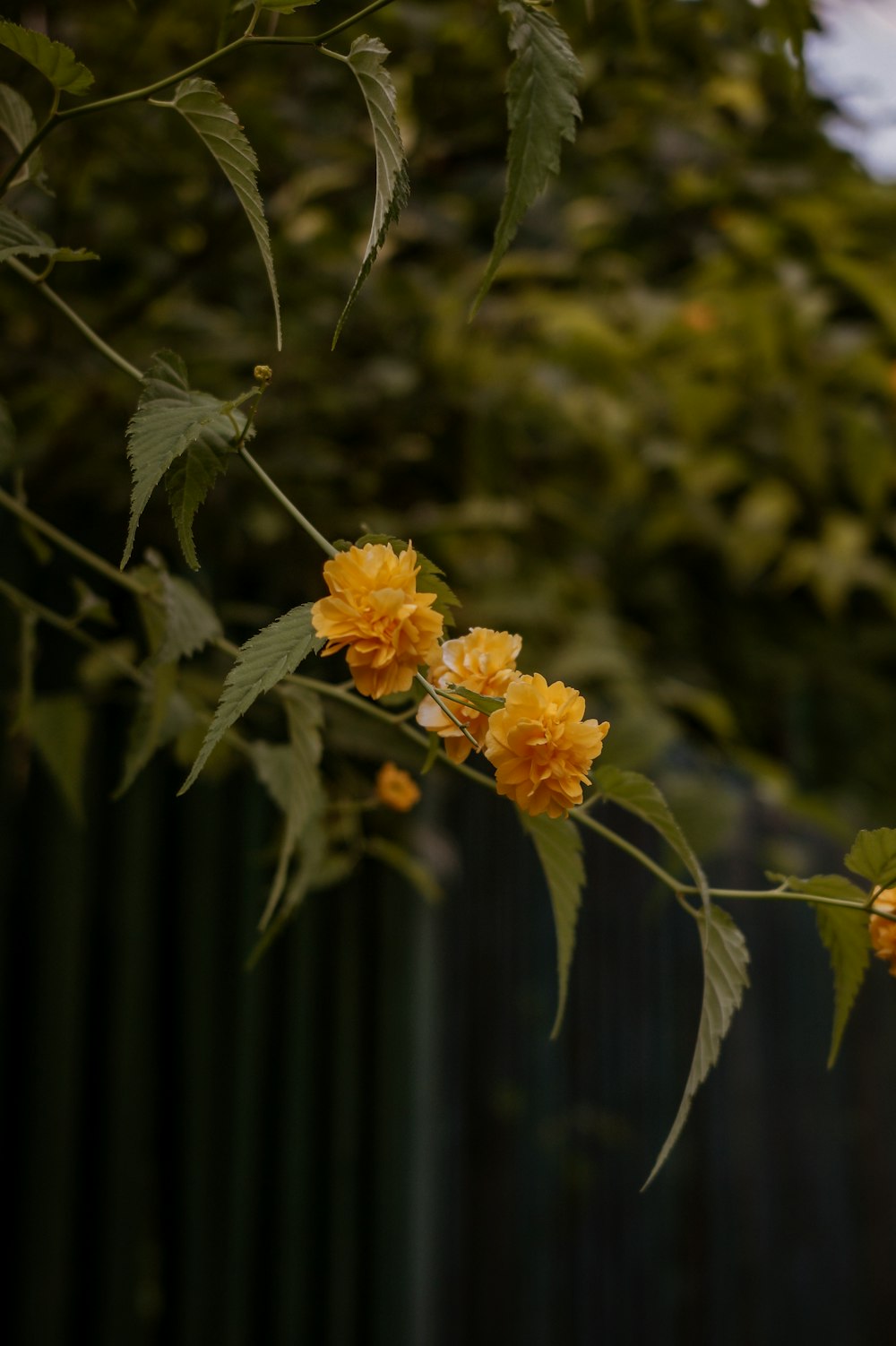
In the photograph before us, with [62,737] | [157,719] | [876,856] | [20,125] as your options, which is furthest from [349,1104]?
[20,125]

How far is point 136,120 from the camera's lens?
1186 mm

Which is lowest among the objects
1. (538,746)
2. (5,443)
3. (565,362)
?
(538,746)

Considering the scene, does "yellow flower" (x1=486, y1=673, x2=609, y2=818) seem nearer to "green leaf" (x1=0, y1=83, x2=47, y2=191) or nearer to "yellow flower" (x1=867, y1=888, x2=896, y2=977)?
"yellow flower" (x1=867, y1=888, x2=896, y2=977)

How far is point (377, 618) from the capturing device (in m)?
0.48

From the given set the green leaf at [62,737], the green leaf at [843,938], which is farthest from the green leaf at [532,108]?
the green leaf at [62,737]

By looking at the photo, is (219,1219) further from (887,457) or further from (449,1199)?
(887,457)

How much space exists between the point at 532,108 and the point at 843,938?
417 millimetres

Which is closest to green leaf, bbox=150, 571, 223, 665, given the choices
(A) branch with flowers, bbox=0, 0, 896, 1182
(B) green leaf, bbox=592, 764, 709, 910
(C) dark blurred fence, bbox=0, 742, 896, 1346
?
(A) branch with flowers, bbox=0, 0, 896, 1182

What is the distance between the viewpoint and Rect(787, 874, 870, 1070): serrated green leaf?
58 centimetres

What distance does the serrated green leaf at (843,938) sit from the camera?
58 centimetres

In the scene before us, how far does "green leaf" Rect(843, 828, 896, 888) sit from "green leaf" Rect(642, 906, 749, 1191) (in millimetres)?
66

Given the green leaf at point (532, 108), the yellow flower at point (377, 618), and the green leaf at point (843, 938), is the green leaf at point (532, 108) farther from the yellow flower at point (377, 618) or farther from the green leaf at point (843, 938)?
the green leaf at point (843, 938)

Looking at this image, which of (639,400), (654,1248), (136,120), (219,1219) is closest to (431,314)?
(136,120)

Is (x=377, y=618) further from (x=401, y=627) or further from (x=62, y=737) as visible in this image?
(x=62, y=737)
